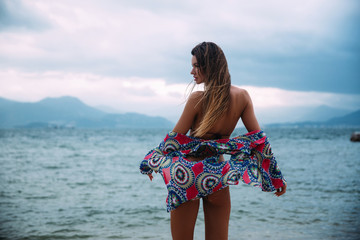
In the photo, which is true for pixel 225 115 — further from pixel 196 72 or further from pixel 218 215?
pixel 218 215

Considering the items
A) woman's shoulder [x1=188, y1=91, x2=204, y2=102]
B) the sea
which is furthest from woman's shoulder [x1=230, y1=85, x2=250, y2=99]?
the sea

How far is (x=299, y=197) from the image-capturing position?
1042cm

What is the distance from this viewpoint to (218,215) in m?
2.65

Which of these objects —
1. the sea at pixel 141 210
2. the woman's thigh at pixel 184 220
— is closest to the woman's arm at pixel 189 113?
the woman's thigh at pixel 184 220

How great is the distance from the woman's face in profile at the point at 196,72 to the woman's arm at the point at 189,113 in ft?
0.44

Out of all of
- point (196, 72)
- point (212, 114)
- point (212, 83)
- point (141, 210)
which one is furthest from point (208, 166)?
point (141, 210)

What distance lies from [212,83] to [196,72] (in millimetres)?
163

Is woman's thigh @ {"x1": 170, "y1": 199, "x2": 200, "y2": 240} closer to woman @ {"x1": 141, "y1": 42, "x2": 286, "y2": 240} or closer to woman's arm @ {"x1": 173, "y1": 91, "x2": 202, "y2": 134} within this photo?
woman @ {"x1": 141, "y1": 42, "x2": 286, "y2": 240}

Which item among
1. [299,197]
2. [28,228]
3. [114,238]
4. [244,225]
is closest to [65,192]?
[28,228]

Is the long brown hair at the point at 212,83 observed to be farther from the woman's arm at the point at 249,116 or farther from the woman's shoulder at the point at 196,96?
the woman's arm at the point at 249,116

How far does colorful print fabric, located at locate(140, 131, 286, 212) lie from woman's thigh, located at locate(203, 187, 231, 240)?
0.48ft

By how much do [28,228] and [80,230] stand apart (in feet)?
3.74

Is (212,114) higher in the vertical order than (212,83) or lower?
lower

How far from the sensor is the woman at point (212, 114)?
2.47 m
